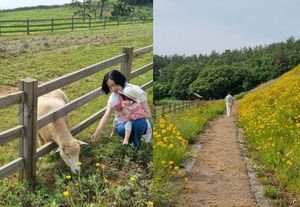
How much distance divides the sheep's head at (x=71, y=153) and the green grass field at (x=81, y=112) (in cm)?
5

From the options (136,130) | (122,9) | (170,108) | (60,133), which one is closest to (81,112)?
(60,133)

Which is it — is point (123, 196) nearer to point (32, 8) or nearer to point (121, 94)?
point (121, 94)

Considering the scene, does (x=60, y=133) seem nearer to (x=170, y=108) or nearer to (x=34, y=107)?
(x=34, y=107)

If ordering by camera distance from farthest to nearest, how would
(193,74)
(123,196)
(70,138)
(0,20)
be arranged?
(70,138) → (123,196) → (193,74) → (0,20)

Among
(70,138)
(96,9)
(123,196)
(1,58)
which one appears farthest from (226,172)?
(1,58)

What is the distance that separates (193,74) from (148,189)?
543 mm

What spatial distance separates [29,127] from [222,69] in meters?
0.84

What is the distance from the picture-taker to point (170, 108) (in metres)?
1.90

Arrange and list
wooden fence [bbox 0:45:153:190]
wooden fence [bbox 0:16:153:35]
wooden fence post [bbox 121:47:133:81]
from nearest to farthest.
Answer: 1. wooden fence [bbox 0:16:153:35]
2. wooden fence [bbox 0:45:153:190]
3. wooden fence post [bbox 121:47:133:81]

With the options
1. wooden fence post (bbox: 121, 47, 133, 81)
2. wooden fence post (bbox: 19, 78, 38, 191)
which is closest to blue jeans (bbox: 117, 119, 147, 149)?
wooden fence post (bbox: 121, 47, 133, 81)

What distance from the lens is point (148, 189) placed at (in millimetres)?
2064

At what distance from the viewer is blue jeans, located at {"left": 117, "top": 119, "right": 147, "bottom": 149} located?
204 centimetres

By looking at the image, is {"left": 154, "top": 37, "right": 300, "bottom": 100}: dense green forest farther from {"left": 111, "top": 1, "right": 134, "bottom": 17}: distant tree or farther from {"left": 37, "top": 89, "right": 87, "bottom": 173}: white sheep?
{"left": 37, "top": 89, "right": 87, "bottom": 173}: white sheep

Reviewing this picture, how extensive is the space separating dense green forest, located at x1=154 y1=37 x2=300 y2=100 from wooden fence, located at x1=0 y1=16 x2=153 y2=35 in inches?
9.2
